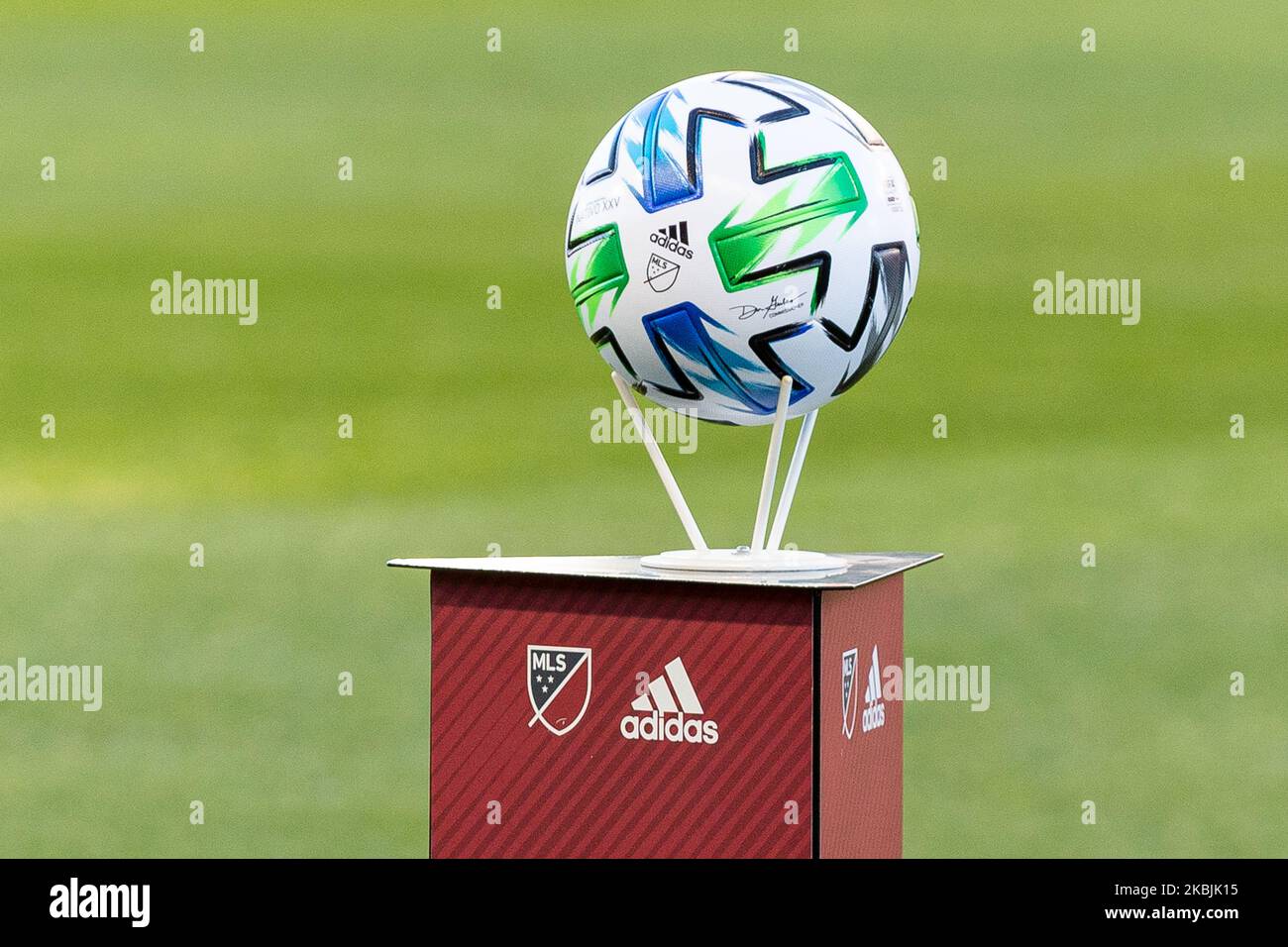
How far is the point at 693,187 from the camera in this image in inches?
251

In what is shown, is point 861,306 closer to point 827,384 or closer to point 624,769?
point 827,384

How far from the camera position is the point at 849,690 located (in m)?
6.61

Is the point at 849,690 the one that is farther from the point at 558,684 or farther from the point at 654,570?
the point at 558,684

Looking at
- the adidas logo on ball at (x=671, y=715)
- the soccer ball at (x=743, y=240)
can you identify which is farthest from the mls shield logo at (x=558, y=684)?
the soccer ball at (x=743, y=240)

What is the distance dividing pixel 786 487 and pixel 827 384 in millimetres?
454

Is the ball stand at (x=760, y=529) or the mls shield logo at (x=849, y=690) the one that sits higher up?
the ball stand at (x=760, y=529)

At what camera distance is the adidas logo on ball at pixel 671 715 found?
6414 millimetres

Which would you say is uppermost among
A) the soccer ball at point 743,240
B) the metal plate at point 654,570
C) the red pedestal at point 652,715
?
the soccer ball at point 743,240

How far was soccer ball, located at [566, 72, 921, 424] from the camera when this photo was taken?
20.8 ft

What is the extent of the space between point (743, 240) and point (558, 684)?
→ 1727 millimetres

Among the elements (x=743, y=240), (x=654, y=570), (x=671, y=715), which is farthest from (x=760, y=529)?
(x=743, y=240)

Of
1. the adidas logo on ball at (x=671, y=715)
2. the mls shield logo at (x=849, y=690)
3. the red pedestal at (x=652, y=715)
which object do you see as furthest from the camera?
the mls shield logo at (x=849, y=690)

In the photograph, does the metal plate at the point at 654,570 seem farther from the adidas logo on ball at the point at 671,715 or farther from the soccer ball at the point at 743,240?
the soccer ball at the point at 743,240

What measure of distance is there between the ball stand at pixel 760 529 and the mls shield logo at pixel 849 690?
0.33m
